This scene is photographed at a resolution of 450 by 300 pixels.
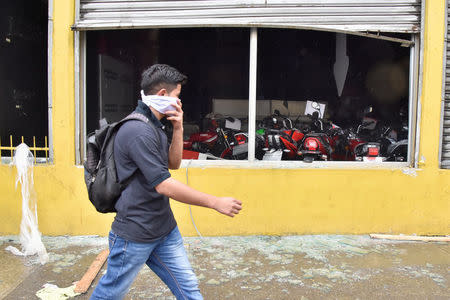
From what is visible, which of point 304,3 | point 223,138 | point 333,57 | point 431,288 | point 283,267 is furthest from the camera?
point 333,57

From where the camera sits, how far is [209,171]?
465 cm

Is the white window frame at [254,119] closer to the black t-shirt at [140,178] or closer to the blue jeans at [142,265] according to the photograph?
the blue jeans at [142,265]

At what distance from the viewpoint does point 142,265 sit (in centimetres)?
227

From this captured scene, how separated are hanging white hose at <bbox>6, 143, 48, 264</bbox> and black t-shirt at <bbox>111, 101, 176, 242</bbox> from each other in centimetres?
240

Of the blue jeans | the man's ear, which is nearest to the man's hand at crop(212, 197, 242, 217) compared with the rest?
the blue jeans

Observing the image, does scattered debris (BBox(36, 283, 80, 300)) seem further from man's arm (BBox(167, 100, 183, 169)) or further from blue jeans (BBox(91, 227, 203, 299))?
man's arm (BBox(167, 100, 183, 169))

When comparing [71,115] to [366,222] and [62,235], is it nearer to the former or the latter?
[62,235]

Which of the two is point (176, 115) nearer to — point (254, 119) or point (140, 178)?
point (140, 178)

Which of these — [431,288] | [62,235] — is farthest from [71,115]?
[431,288]

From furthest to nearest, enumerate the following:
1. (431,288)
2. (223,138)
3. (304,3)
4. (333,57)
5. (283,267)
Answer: (333,57) → (223,138) → (304,3) → (283,267) → (431,288)

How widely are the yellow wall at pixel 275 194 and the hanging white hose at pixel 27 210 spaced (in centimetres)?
9

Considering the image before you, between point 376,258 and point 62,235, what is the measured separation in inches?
139

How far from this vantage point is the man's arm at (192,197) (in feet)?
6.61

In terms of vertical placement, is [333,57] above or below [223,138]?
above
